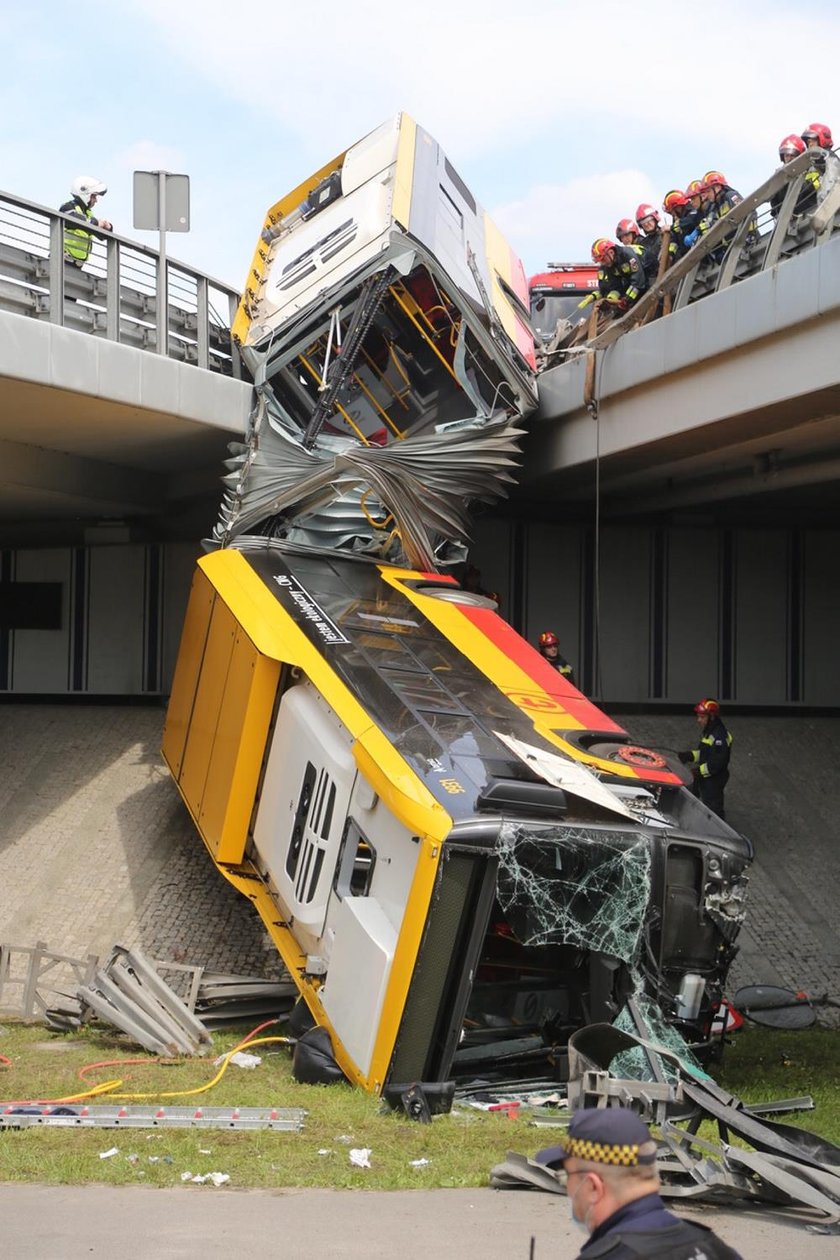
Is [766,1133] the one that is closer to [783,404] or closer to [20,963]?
[783,404]

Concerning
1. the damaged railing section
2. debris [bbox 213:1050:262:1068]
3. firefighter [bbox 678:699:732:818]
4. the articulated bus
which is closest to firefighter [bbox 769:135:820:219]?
the articulated bus

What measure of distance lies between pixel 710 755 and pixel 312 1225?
863cm

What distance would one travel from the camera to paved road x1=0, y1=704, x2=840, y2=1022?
1234 centimetres

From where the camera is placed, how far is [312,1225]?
221 inches

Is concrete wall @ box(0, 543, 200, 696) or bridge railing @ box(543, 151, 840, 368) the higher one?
bridge railing @ box(543, 151, 840, 368)

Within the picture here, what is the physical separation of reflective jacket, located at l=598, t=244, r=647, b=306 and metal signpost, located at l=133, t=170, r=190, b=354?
438cm

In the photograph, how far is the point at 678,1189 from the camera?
227 inches

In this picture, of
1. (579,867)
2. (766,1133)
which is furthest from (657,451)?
(766,1133)

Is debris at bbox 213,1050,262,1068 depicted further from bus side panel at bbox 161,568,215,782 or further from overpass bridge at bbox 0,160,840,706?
overpass bridge at bbox 0,160,840,706

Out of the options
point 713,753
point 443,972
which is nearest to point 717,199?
point 713,753

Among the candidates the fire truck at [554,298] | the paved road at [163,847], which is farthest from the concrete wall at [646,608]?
the fire truck at [554,298]

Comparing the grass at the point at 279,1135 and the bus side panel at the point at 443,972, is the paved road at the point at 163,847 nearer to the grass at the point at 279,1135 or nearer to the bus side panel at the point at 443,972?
the grass at the point at 279,1135

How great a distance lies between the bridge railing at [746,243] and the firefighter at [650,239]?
701mm

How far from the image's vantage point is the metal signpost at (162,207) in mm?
13852
